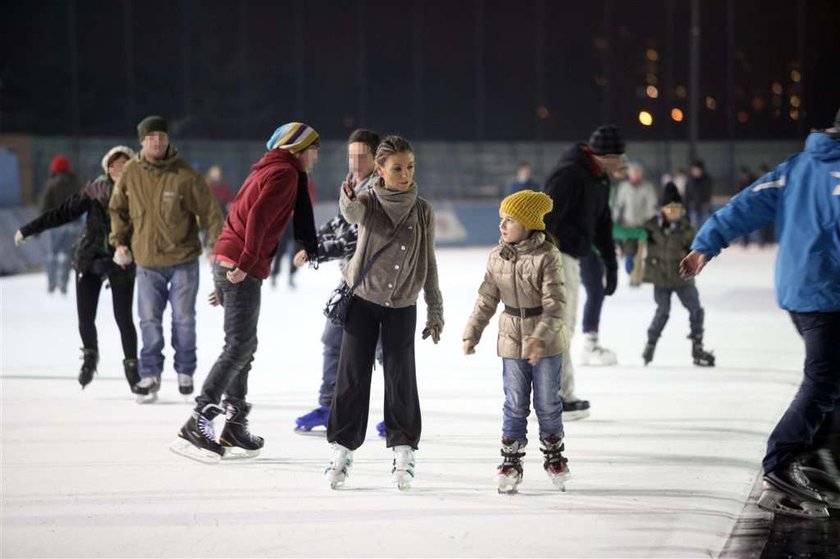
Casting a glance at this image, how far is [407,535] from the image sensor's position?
16.3 feet

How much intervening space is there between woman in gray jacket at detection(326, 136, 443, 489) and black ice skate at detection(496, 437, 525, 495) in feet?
1.26

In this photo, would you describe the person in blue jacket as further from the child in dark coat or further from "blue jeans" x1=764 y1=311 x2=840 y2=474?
the child in dark coat

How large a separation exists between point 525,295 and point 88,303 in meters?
3.96

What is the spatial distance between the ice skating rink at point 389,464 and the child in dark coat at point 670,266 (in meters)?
0.21

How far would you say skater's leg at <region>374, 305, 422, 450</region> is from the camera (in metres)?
5.83

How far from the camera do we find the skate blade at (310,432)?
711 cm

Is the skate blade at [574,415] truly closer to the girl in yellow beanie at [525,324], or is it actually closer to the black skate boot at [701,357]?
the girl in yellow beanie at [525,324]

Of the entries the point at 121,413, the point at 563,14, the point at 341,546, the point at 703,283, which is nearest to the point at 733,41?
the point at 563,14

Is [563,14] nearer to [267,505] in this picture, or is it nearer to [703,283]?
[703,283]

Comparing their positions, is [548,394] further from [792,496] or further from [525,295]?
[792,496]

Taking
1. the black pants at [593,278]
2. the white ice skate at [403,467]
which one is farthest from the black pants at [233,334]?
the black pants at [593,278]

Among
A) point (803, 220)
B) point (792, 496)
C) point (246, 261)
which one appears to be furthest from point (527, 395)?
point (246, 261)

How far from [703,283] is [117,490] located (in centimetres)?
1291

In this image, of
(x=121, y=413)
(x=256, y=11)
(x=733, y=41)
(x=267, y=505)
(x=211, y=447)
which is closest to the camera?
(x=267, y=505)
